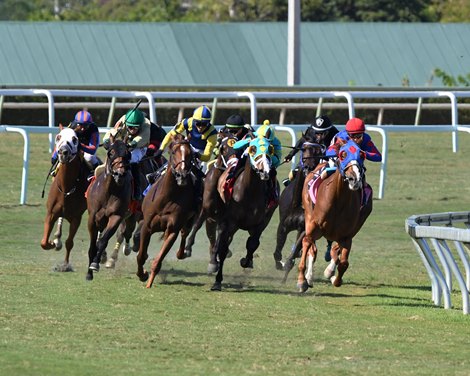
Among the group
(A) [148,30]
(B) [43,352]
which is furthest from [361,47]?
(B) [43,352]

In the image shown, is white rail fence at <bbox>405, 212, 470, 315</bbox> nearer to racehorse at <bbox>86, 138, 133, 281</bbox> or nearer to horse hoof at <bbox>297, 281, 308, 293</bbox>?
horse hoof at <bbox>297, 281, 308, 293</bbox>

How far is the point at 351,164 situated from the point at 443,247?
1122 millimetres

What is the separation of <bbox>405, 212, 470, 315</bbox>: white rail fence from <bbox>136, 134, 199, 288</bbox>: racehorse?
7.23ft

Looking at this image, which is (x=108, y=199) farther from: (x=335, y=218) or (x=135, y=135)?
(x=335, y=218)

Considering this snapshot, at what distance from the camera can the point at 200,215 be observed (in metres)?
15.2

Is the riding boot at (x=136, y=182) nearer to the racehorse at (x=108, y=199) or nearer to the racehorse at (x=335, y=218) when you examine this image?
the racehorse at (x=108, y=199)

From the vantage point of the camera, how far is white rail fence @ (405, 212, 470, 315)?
39.1 ft

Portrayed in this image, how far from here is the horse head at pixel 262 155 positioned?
1373 cm

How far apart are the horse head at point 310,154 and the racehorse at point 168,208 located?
4.32ft

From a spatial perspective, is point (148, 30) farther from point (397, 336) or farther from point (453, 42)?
point (397, 336)

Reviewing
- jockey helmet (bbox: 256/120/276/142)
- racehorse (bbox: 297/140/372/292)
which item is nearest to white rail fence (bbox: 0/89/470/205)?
jockey helmet (bbox: 256/120/276/142)

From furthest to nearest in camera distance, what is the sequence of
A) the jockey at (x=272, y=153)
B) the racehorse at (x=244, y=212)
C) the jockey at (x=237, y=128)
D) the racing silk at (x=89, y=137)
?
the jockey at (x=237, y=128) → the racing silk at (x=89, y=137) → the racehorse at (x=244, y=212) → the jockey at (x=272, y=153)

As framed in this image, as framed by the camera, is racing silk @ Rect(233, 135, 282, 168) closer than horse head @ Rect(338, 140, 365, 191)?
No

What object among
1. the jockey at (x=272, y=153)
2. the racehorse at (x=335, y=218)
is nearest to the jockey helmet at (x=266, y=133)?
the jockey at (x=272, y=153)
